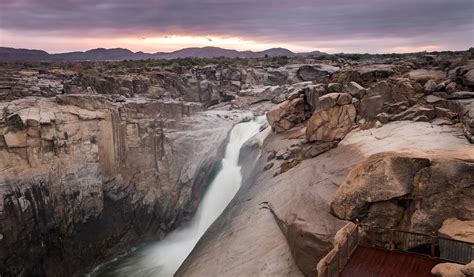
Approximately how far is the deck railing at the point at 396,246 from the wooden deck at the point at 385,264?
0.57 ft

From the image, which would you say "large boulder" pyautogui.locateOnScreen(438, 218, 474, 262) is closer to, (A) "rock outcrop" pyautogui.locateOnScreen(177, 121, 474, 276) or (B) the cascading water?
(A) "rock outcrop" pyautogui.locateOnScreen(177, 121, 474, 276)

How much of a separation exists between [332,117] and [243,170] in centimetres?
721

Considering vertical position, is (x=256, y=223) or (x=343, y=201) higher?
(x=343, y=201)

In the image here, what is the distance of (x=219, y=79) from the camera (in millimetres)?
50219

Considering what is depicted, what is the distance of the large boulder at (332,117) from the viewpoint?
21.4 m

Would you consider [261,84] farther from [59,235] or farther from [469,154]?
[469,154]

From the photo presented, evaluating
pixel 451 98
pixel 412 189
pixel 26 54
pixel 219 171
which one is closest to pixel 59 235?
pixel 219 171

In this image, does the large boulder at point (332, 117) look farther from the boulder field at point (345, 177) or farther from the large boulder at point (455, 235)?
the large boulder at point (455, 235)

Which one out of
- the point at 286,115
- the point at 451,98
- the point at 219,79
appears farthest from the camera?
the point at 219,79

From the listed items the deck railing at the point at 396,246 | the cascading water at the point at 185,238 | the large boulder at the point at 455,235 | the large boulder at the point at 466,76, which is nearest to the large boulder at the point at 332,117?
the large boulder at the point at 466,76

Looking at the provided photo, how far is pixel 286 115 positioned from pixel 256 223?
12.3 meters

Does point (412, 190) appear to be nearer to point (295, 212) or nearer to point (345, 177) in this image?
point (345, 177)

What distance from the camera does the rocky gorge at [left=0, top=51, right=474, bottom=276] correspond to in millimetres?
12828

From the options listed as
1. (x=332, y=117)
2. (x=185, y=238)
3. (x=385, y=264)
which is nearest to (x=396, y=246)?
(x=385, y=264)
